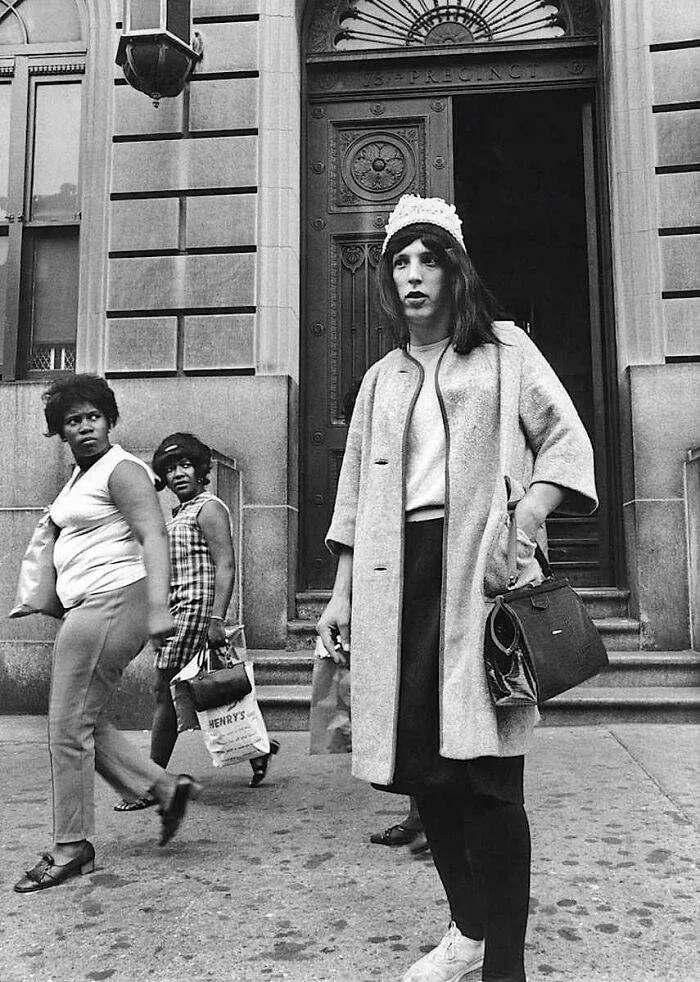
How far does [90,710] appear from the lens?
135 inches

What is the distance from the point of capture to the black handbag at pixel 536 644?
2.03 meters

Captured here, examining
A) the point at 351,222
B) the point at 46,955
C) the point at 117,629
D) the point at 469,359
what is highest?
the point at 351,222

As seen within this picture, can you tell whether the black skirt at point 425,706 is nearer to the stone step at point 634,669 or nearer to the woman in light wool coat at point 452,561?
the woman in light wool coat at point 452,561

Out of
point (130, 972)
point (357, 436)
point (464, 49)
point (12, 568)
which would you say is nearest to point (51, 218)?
point (12, 568)

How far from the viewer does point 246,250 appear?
7281 mm

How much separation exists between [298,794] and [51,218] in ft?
18.9

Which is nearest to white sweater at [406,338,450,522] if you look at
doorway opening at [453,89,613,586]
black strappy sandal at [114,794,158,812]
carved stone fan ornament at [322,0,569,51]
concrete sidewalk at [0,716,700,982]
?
concrete sidewalk at [0,716,700,982]

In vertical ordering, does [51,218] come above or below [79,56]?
below

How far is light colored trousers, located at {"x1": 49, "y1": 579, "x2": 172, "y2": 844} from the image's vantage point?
132 inches

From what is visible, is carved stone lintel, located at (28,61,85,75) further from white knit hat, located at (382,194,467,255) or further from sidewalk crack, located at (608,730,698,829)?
sidewalk crack, located at (608,730,698,829)

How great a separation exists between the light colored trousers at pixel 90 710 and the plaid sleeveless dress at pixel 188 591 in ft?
3.02

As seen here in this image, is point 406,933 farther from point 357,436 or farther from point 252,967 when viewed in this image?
point 357,436

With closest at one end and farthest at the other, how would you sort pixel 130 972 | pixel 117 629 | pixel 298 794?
pixel 130 972, pixel 117 629, pixel 298 794

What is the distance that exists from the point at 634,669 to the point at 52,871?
4113 mm
